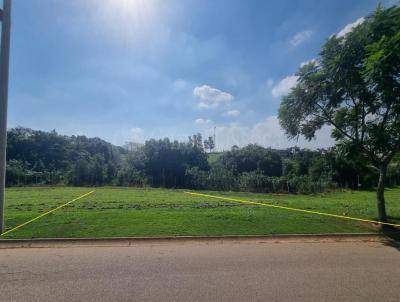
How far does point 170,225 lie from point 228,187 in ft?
85.7

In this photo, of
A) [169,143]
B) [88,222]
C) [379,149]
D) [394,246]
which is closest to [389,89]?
[379,149]

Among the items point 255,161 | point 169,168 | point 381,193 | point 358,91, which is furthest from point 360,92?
point 255,161

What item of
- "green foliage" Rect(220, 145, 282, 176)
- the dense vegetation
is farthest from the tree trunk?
"green foliage" Rect(220, 145, 282, 176)

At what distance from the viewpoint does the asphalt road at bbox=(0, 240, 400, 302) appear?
4938 millimetres

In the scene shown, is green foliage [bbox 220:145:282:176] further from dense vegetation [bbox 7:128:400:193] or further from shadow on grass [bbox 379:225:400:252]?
shadow on grass [bbox 379:225:400:252]

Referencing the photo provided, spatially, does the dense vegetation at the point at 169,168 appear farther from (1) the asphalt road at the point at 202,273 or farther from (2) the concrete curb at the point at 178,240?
(1) the asphalt road at the point at 202,273

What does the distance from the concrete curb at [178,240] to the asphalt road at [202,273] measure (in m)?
0.34

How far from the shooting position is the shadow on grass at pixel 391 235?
8.59m

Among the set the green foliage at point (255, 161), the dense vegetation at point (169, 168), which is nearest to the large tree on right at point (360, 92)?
the dense vegetation at point (169, 168)

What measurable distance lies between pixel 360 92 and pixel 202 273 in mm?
8382

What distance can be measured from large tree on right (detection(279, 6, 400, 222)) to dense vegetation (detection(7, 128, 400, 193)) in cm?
694

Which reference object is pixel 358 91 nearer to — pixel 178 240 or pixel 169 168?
pixel 178 240

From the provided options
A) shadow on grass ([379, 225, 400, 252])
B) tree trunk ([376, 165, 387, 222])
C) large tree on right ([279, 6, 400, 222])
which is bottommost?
shadow on grass ([379, 225, 400, 252])

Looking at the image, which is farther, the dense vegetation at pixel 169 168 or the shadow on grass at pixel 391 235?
the dense vegetation at pixel 169 168
